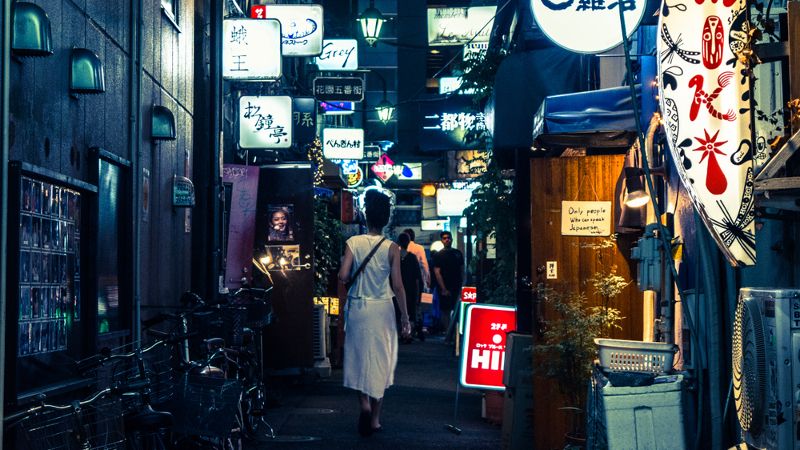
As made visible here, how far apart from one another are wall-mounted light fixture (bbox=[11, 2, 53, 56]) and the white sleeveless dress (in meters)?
5.01

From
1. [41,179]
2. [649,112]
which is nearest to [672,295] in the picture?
[649,112]

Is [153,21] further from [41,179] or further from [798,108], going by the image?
[798,108]

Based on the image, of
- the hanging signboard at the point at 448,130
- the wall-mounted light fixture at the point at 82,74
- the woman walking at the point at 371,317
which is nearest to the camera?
the wall-mounted light fixture at the point at 82,74

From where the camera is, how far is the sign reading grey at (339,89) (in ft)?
78.6

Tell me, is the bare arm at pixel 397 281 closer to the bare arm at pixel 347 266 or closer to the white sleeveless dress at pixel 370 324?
the white sleeveless dress at pixel 370 324

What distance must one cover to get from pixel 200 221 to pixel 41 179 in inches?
301

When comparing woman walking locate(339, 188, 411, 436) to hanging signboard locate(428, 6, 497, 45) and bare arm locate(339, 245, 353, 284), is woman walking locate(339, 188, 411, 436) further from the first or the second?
hanging signboard locate(428, 6, 497, 45)

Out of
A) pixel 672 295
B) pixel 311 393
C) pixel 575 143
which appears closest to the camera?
pixel 672 295

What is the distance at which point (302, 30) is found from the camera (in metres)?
20.0

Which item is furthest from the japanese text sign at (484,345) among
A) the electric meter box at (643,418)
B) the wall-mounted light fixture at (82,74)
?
the electric meter box at (643,418)

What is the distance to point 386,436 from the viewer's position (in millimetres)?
11164

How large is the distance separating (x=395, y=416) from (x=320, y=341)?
4561 millimetres

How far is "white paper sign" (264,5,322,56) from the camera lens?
19891 millimetres

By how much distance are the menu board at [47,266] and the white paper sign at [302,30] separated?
11394 mm
